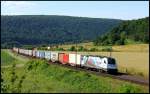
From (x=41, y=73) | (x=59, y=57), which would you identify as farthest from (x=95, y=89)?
(x=59, y=57)

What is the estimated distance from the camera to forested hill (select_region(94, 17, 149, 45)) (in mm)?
148875

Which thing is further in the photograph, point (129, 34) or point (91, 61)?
point (129, 34)

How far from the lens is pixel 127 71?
2469 inches

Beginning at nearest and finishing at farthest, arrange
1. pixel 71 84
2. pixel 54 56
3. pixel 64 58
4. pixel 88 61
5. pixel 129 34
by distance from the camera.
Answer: pixel 71 84 → pixel 88 61 → pixel 64 58 → pixel 54 56 → pixel 129 34

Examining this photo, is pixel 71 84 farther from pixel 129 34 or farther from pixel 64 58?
pixel 129 34

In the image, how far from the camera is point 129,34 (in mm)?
162875

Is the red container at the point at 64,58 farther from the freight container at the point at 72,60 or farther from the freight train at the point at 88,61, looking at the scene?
the freight container at the point at 72,60

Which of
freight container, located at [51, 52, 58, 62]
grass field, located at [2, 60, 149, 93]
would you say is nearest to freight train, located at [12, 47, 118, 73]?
freight container, located at [51, 52, 58, 62]

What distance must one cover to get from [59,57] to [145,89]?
51.1m

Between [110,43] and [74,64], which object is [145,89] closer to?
[74,64]

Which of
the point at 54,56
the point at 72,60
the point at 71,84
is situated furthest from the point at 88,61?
the point at 54,56

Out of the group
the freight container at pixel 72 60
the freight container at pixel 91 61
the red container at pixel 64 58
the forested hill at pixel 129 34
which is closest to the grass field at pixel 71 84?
the freight container at pixel 91 61

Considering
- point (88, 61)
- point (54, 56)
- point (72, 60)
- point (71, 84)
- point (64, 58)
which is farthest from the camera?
point (54, 56)

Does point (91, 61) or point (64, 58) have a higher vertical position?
point (91, 61)
